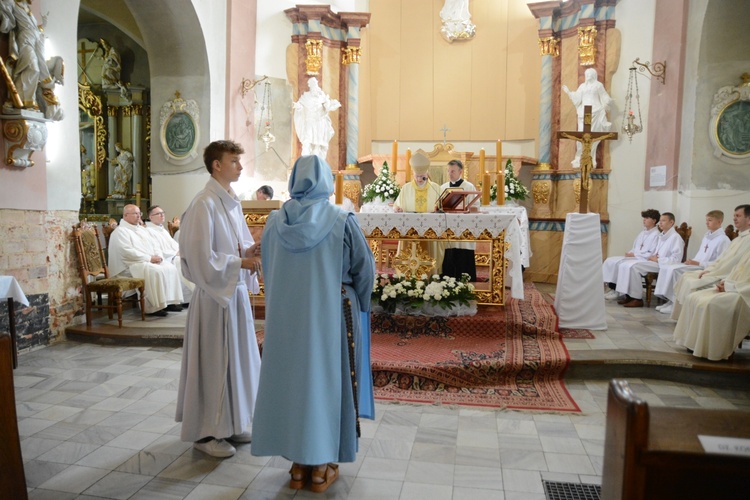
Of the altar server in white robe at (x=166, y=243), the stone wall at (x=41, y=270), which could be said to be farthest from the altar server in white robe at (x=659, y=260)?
the stone wall at (x=41, y=270)

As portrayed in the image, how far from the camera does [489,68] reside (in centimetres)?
1034

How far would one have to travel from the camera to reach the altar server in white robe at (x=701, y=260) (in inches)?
265

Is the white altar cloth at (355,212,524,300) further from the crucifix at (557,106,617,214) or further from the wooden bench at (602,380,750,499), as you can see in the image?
the wooden bench at (602,380,750,499)

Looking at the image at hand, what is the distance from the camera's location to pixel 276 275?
8.87ft

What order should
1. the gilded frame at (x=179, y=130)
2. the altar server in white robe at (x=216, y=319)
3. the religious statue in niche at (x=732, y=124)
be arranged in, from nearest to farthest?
the altar server in white robe at (x=216, y=319) < the religious statue in niche at (x=732, y=124) < the gilded frame at (x=179, y=130)

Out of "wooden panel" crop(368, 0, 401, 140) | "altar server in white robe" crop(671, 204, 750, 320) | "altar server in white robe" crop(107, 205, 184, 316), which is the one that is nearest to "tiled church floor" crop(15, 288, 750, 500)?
"altar server in white robe" crop(671, 204, 750, 320)

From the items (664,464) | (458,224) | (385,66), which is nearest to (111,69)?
(385,66)

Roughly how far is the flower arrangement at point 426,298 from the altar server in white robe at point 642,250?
11.0 ft

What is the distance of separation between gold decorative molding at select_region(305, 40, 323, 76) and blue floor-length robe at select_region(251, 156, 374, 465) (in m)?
7.80

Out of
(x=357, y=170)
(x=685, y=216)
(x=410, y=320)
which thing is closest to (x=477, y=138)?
(x=357, y=170)

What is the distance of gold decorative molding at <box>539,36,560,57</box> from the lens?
967 centimetres

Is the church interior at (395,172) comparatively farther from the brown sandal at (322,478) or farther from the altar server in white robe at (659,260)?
the altar server in white robe at (659,260)

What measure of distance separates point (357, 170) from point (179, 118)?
3.13 meters

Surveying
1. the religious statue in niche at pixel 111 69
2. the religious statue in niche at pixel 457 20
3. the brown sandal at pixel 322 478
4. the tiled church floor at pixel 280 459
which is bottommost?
the tiled church floor at pixel 280 459
